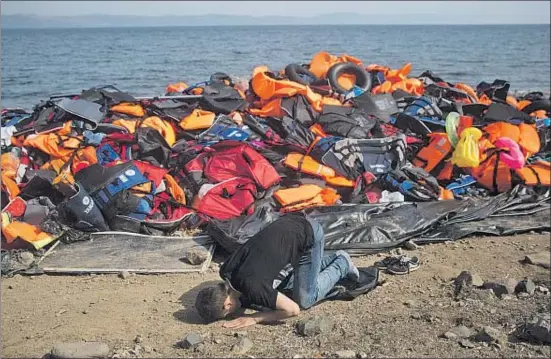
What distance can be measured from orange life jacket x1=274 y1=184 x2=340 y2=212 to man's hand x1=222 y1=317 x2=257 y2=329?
91.3 inches

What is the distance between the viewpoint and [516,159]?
781 centimetres

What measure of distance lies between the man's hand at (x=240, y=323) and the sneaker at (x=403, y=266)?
5.97 ft

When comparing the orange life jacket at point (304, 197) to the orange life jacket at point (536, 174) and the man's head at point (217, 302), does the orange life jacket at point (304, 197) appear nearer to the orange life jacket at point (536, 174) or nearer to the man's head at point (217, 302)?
the man's head at point (217, 302)

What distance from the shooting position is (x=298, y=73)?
408 inches

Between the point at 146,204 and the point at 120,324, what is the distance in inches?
92.2

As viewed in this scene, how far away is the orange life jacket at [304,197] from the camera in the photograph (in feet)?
23.0

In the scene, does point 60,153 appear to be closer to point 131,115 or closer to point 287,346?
point 131,115

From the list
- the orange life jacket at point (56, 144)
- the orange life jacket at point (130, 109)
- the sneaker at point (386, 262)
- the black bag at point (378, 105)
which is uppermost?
the black bag at point (378, 105)

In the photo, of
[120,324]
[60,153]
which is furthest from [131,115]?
[120,324]

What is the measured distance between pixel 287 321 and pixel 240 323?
413 mm

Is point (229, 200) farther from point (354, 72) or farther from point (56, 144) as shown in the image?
point (354, 72)

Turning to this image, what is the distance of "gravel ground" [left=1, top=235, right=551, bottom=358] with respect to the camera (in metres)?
4.37

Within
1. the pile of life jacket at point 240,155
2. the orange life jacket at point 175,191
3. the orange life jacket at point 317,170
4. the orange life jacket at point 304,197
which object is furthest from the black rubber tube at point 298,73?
the orange life jacket at point 175,191

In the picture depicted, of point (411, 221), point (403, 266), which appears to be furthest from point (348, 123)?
point (403, 266)
